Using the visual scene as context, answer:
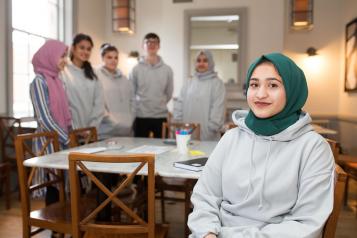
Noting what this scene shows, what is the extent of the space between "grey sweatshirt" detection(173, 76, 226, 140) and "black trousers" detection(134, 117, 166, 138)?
0.99 ft

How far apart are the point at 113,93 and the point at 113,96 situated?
3 cm

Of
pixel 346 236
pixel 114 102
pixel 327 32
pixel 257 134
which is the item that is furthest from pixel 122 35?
pixel 257 134

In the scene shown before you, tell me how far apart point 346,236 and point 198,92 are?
1.73m

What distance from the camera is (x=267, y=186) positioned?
1.15 meters

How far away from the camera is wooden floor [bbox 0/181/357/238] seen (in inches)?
105

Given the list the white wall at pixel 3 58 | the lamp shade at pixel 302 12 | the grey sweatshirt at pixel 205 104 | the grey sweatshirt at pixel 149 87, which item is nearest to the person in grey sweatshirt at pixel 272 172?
the grey sweatshirt at pixel 205 104

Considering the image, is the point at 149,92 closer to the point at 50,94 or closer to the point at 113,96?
the point at 113,96

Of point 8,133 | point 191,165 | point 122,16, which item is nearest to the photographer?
point 191,165

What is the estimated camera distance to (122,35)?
19.1 feet

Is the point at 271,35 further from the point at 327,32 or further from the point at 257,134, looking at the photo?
the point at 257,134

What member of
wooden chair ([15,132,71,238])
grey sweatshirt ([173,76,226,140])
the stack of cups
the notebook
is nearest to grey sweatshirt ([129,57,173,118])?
grey sweatshirt ([173,76,226,140])

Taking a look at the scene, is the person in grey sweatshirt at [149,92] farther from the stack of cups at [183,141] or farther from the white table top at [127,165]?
the stack of cups at [183,141]

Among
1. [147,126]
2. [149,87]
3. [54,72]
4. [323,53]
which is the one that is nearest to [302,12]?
[323,53]

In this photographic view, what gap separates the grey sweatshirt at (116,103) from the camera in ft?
10.6
